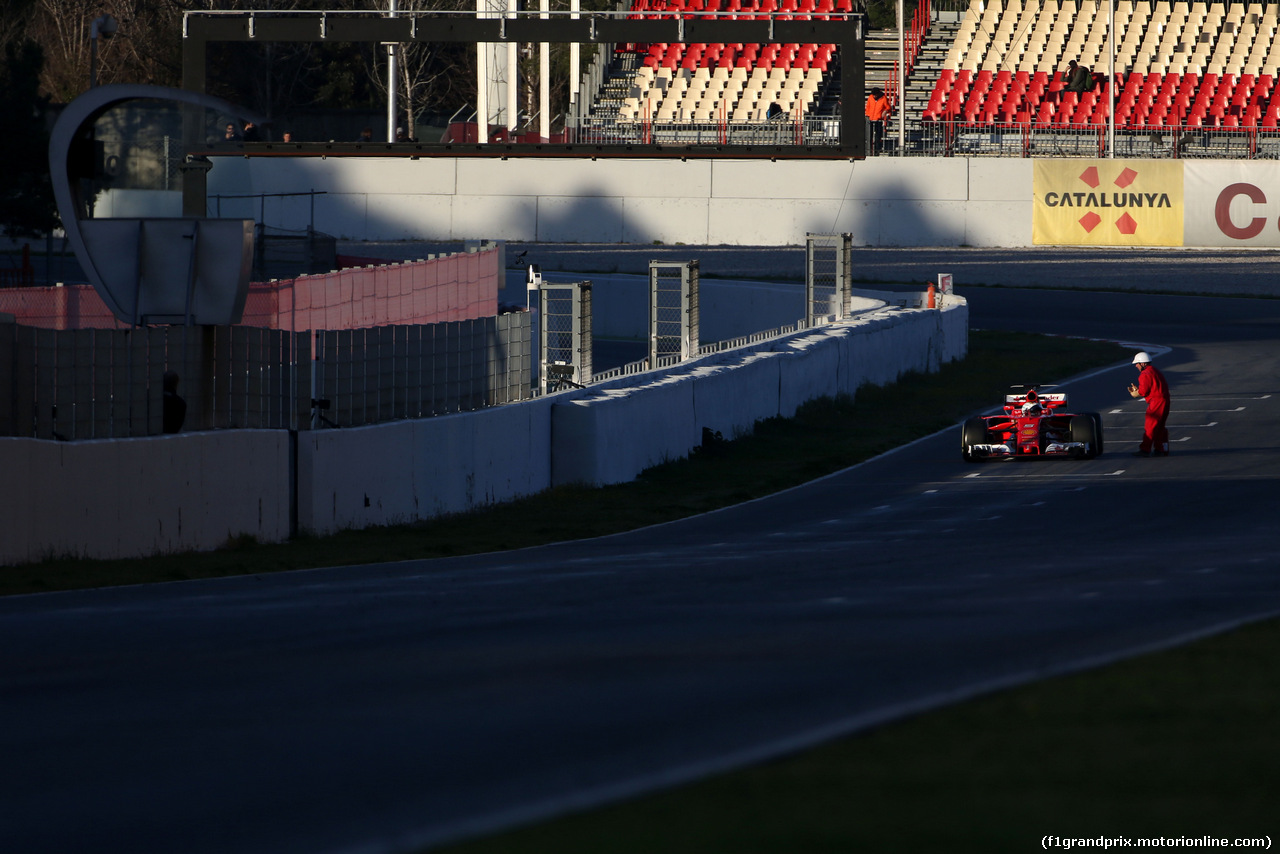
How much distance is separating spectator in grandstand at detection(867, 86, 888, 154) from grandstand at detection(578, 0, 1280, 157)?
53 cm

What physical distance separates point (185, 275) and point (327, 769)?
29.6ft

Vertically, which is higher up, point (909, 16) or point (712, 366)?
point (909, 16)

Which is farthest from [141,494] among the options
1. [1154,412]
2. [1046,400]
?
[1154,412]

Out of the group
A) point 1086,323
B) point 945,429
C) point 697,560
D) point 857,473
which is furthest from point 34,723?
point 1086,323

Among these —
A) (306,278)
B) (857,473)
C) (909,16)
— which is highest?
(909,16)

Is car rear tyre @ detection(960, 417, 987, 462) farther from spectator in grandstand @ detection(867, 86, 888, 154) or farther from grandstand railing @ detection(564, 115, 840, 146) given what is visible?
spectator in grandstand @ detection(867, 86, 888, 154)

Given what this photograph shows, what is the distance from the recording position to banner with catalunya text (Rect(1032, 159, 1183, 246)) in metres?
44.7

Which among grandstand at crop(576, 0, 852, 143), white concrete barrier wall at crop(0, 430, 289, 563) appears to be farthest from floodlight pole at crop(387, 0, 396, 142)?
white concrete barrier wall at crop(0, 430, 289, 563)

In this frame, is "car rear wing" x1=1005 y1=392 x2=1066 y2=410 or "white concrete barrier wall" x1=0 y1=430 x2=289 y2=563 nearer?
"white concrete barrier wall" x1=0 y1=430 x2=289 y2=563

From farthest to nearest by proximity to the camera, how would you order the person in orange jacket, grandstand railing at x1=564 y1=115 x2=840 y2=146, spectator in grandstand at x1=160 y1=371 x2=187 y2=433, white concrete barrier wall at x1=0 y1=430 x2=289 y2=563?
grandstand railing at x1=564 y1=115 x2=840 y2=146 → the person in orange jacket → spectator in grandstand at x1=160 y1=371 x2=187 y2=433 → white concrete barrier wall at x1=0 y1=430 x2=289 y2=563

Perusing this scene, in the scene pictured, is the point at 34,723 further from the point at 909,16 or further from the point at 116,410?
the point at 909,16

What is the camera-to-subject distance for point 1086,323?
1452 inches

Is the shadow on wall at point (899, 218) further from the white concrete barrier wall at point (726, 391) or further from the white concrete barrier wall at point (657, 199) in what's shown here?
the white concrete barrier wall at point (726, 391)

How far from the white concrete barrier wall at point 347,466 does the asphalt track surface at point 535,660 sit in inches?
62.4
